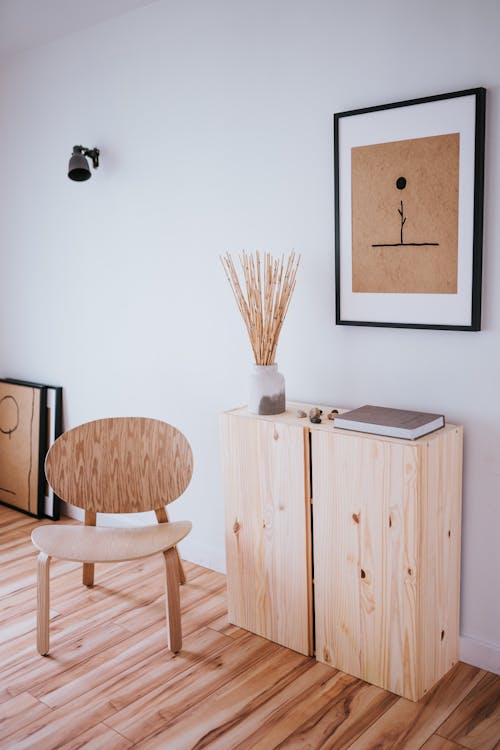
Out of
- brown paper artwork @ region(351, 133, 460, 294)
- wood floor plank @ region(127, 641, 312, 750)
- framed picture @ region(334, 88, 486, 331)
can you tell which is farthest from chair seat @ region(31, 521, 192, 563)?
brown paper artwork @ region(351, 133, 460, 294)

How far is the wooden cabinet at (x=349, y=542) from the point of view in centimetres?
202

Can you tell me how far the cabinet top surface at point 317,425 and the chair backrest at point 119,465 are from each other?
0.35 meters

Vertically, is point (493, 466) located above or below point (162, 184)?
below

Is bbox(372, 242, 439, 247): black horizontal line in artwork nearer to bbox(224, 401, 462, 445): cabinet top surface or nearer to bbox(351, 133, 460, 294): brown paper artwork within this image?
bbox(351, 133, 460, 294): brown paper artwork

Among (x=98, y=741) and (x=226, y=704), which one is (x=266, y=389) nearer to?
(x=226, y=704)

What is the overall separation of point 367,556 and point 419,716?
1.48 feet

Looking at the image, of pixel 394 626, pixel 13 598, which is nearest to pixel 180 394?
pixel 13 598

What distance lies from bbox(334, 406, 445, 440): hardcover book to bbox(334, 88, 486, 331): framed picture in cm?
28

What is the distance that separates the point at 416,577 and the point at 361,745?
46cm

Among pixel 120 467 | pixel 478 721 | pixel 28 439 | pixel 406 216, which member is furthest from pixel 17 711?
pixel 406 216

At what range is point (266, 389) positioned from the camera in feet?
7.73

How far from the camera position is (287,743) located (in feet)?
6.23

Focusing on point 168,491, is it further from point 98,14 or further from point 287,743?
point 98,14

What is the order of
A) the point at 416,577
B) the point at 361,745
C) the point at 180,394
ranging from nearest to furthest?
the point at 361,745 < the point at 416,577 < the point at 180,394
